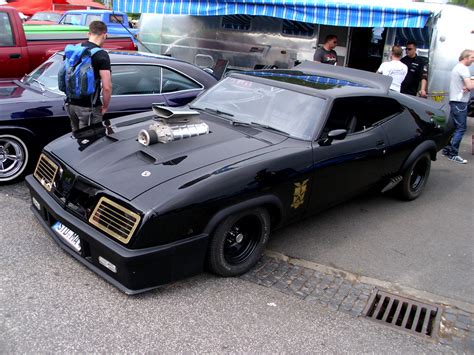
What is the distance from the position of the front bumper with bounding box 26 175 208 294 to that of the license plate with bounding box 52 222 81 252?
46mm

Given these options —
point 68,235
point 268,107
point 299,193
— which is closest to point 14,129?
point 68,235

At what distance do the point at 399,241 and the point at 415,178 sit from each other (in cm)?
150

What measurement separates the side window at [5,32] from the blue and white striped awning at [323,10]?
12.6ft

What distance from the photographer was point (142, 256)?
3.05 meters

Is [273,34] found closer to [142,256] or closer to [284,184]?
[284,184]

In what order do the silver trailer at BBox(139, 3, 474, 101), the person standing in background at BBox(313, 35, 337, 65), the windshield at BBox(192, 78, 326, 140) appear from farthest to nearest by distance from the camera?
the silver trailer at BBox(139, 3, 474, 101) < the person standing in background at BBox(313, 35, 337, 65) < the windshield at BBox(192, 78, 326, 140)

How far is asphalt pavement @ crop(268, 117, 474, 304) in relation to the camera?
408 centimetres

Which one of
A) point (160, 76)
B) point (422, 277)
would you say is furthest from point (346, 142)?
point (160, 76)

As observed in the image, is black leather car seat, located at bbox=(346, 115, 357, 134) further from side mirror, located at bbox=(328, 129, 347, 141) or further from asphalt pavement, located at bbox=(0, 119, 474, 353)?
asphalt pavement, located at bbox=(0, 119, 474, 353)

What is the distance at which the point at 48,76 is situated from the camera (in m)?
5.79

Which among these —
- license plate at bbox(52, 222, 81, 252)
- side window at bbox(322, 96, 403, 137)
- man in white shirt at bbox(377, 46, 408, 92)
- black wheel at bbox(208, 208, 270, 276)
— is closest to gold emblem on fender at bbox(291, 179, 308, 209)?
black wheel at bbox(208, 208, 270, 276)

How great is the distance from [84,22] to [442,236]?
13.3m

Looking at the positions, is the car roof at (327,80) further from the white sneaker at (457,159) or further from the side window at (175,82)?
the white sneaker at (457,159)

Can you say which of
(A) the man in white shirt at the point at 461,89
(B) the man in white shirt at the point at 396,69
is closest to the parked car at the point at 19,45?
(B) the man in white shirt at the point at 396,69
